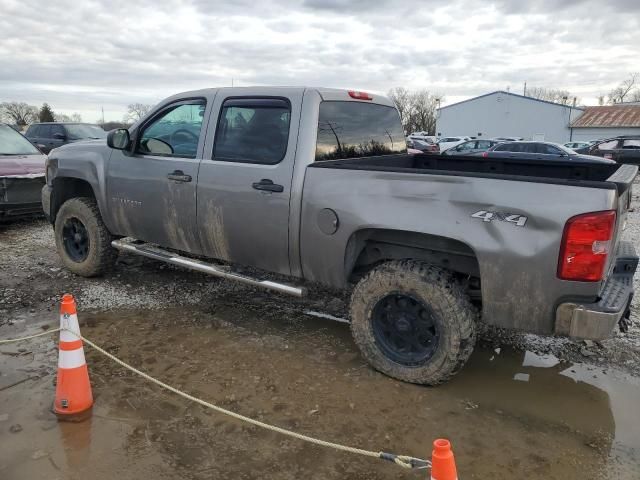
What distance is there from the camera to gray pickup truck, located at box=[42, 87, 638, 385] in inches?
115

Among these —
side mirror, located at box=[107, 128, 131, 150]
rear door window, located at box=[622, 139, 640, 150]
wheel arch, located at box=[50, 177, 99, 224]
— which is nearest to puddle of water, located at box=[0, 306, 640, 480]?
side mirror, located at box=[107, 128, 131, 150]

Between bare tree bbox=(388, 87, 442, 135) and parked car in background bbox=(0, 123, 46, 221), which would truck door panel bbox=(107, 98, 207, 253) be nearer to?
parked car in background bbox=(0, 123, 46, 221)

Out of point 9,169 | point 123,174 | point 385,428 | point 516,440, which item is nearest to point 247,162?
point 123,174

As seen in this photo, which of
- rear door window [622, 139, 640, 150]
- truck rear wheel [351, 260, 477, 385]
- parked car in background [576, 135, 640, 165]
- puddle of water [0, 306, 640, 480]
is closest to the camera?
puddle of water [0, 306, 640, 480]

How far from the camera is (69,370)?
10.2 feet

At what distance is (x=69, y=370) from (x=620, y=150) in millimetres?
23630

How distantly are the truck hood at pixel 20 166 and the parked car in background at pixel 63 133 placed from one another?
613cm

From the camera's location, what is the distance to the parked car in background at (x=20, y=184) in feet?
25.8

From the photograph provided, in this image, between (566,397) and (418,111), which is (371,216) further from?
(418,111)

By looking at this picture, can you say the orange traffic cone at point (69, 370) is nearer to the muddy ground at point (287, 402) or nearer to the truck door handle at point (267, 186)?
the muddy ground at point (287, 402)

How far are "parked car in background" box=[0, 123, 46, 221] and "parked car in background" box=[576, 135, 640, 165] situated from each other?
2050 centimetres

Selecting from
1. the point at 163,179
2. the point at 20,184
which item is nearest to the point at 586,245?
the point at 163,179

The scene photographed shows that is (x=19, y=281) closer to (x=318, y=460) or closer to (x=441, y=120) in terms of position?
(x=318, y=460)

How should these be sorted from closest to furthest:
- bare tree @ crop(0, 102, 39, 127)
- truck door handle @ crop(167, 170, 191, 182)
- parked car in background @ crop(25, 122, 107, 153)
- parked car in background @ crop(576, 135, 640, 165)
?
truck door handle @ crop(167, 170, 191, 182), parked car in background @ crop(25, 122, 107, 153), parked car in background @ crop(576, 135, 640, 165), bare tree @ crop(0, 102, 39, 127)
